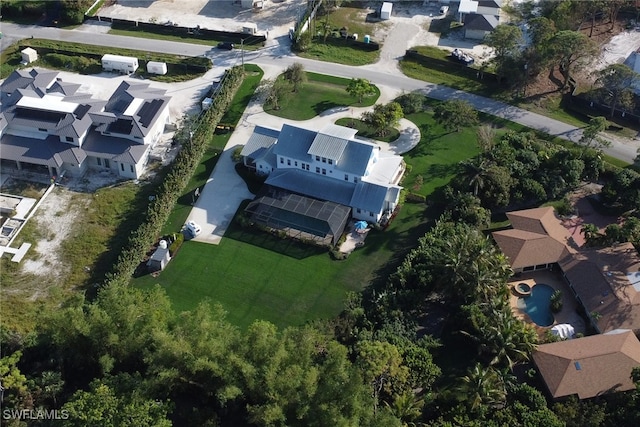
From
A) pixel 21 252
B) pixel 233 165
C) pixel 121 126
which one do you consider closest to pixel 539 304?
pixel 233 165

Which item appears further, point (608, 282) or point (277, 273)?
point (277, 273)

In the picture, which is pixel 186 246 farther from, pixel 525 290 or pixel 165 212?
pixel 525 290

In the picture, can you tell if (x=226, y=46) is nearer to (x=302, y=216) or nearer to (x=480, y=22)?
(x=480, y=22)

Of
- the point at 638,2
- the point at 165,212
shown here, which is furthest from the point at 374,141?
the point at 638,2

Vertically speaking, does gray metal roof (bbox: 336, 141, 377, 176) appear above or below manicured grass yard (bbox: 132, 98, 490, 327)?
above

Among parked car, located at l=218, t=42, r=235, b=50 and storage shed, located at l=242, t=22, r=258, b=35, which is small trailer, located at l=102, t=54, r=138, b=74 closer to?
parked car, located at l=218, t=42, r=235, b=50

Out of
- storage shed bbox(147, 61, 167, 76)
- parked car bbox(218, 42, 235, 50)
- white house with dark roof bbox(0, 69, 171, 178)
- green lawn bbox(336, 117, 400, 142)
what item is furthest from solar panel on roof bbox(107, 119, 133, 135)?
parked car bbox(218, 42, 235, 50)
